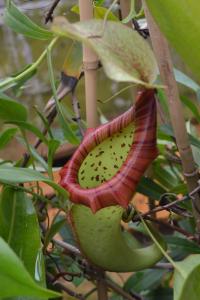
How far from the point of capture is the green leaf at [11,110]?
0.59 meters

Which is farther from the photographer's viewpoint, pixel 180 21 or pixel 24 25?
pixel 24 25

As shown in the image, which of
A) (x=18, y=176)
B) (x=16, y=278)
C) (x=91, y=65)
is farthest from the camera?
(x=91, y=65)

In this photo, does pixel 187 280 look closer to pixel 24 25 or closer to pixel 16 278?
pixel 16 278

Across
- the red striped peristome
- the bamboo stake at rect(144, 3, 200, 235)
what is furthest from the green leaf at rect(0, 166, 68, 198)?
the bamboo stake at rect(144, 3, 200, 235)

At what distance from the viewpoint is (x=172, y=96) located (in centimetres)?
53

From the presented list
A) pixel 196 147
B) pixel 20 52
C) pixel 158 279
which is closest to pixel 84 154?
pixel 196 147

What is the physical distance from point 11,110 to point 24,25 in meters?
0.10

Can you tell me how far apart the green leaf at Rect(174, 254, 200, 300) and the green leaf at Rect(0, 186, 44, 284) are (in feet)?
0.54

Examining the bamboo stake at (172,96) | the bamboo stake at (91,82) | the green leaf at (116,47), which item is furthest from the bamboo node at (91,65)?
the green leaf at (116,47)

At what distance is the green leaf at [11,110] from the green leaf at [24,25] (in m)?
0.08

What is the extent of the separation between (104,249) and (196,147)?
20 centimetres

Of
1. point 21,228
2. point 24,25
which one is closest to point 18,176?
point 21,228

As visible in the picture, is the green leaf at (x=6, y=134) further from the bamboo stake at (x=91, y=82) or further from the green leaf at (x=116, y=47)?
the green leaf at (x=116, y=47)

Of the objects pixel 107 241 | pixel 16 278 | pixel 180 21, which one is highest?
pixel 180 21
